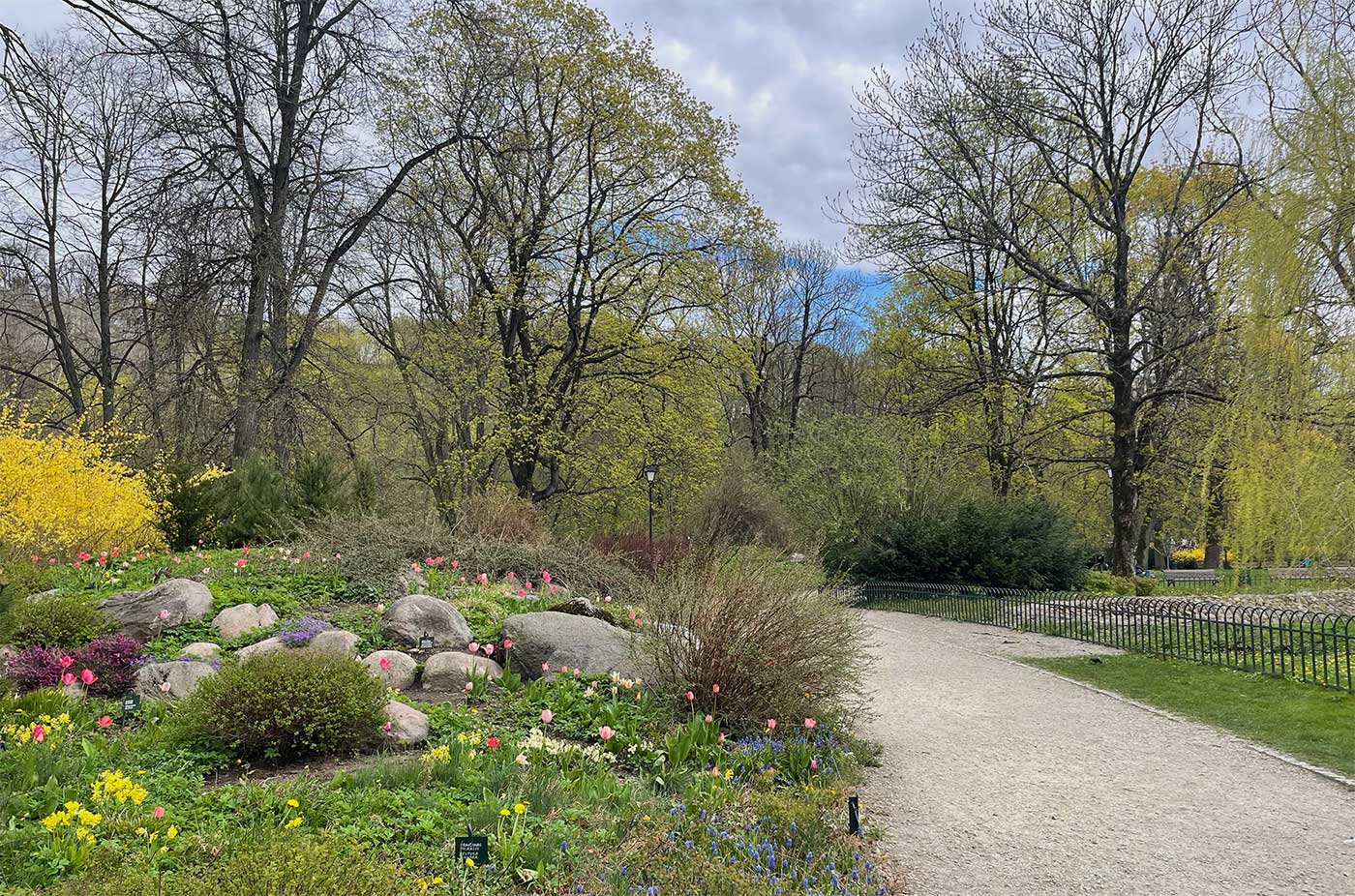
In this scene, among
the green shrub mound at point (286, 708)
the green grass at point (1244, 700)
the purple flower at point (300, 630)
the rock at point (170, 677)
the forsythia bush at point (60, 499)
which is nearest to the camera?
the green shrub mound at point (286, 708)

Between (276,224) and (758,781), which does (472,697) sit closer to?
(758,781)

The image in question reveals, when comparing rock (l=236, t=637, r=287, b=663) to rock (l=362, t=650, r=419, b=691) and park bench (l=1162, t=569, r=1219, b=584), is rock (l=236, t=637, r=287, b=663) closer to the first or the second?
rock (l=362, t=650, r=419, b=691)

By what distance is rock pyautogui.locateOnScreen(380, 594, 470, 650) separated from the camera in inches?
274

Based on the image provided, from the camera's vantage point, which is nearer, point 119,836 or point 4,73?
point 119,836

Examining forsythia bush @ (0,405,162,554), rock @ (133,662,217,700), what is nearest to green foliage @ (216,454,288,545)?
forsythia bush @ (0,405,162,554)

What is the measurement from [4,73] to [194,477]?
932 cm

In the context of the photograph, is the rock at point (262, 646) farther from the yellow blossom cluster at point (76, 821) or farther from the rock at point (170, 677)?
the yellow blossom cluster at point (76, 821)

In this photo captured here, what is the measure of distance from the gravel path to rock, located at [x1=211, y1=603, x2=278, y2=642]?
5209 millimetres

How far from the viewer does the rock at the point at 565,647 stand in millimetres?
6523

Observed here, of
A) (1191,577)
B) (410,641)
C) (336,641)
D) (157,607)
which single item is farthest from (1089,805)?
(1191,577)

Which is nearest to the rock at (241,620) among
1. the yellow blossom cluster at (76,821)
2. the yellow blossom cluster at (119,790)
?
the yellow blossom cluster at (76,821)

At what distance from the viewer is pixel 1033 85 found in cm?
1739

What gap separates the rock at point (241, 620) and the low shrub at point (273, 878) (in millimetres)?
4336

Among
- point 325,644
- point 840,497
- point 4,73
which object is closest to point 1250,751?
point 325,644
